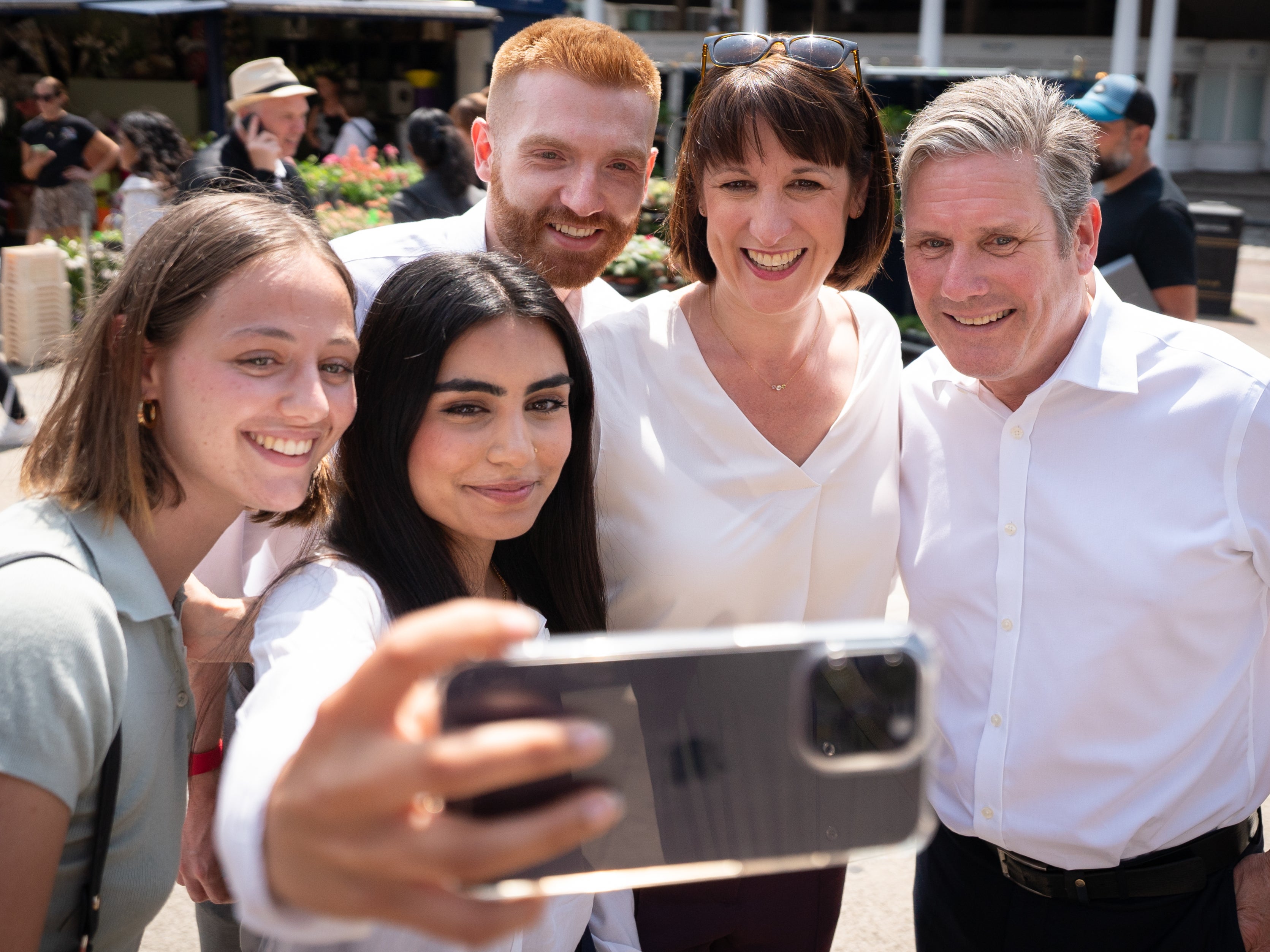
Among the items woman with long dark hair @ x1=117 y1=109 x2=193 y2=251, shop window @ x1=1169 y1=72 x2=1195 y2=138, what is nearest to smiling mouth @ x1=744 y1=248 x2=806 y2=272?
woman with long dark hair @ x1=117 y1=109 x2=193 y2=251

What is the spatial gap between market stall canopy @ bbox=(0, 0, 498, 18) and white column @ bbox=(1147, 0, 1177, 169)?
558 inches

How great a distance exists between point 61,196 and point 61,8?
448cm

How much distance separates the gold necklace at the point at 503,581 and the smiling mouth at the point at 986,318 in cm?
100

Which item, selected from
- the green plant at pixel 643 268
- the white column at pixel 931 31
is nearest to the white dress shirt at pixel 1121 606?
the green plant at pixel 643 268

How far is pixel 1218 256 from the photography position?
11.3m

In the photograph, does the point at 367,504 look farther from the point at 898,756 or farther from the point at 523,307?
the point at 898,756

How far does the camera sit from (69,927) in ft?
4.72

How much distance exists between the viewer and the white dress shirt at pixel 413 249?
2588mm

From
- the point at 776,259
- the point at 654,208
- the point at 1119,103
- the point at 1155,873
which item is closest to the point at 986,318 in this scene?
the point at 776,259

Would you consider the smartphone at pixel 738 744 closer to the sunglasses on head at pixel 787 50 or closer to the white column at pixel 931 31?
the sunglasses on head at pixel 787 50

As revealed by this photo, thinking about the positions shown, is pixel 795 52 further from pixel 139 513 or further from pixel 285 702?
pixel 285 702

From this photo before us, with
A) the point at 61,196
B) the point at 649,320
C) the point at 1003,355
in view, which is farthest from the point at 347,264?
the point at 61,196

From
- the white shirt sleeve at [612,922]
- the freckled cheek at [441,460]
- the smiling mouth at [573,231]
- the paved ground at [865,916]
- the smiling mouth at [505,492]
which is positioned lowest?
the paved ground at [865,916]

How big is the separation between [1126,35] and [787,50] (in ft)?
78.8
